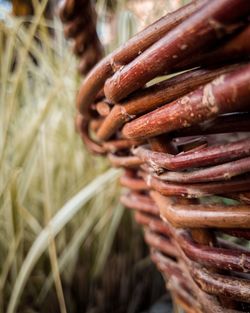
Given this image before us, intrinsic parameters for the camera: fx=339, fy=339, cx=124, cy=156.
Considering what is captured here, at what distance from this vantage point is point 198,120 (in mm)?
110

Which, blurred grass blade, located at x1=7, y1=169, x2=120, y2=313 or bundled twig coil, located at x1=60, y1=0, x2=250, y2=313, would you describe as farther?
blurred grass blade, located at x1=7, y1=169, x2=120, y2=313

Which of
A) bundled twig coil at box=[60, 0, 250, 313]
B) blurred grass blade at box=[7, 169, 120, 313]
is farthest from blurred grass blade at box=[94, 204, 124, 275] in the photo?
bundled twig coil at box=[60, 0, 250, 313]

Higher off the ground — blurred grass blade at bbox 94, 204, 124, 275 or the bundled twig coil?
the bundled twig coil

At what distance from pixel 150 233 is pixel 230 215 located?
3.9 inches

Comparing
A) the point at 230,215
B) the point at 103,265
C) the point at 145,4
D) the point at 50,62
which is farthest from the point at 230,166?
the point at 145,4

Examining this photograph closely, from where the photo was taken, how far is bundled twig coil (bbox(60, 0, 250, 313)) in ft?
0.31

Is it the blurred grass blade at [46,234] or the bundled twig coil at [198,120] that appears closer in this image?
the bundled twig coil at [198,120]

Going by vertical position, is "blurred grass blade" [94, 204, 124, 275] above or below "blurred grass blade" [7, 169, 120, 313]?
below

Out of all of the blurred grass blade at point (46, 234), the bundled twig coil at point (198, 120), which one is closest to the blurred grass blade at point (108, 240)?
the blurred grass blade at point (46, 234)

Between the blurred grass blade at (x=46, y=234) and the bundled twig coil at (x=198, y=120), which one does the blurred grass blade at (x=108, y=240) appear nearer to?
the blurred grass blade at (x=46, y=234)

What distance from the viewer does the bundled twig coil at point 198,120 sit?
0.10 meters

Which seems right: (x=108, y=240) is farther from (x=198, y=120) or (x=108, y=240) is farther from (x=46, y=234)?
(x=198, y=120)

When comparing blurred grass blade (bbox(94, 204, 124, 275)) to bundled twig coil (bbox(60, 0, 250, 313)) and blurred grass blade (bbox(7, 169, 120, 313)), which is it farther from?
bundled twig coil (bbox(60, 0, 250, 313))

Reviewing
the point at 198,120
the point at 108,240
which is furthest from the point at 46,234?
the point at 198,120
